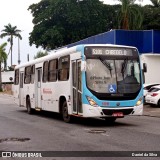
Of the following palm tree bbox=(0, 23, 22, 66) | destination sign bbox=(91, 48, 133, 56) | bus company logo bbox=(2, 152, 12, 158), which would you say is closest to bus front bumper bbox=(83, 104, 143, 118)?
destination sign bbox=(91, 48, 133, 56)

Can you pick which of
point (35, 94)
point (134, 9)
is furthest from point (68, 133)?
point (134, 9)

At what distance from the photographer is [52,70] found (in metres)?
18.8

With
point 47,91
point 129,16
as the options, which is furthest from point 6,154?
point 129,16

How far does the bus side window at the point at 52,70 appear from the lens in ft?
60.2

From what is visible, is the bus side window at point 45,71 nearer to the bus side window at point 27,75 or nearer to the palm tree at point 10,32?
the bus side window at point 27,75

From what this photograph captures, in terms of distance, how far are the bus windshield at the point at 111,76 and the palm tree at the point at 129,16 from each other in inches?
759

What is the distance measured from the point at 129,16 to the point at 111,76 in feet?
68.1

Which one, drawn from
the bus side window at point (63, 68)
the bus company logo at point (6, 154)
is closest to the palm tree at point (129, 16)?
the bus side window at point (63, 68)

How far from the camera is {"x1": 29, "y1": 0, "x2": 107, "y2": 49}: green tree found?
54594mm

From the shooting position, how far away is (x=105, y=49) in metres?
15.6

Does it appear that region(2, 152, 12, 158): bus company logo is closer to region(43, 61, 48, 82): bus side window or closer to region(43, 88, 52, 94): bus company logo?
region(43, 88, 52, 94): bus company logo

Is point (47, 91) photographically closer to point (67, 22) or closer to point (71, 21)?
point (71, 21)

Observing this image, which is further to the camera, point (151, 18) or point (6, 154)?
point (151, 18)

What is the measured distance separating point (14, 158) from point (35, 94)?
493 inches
